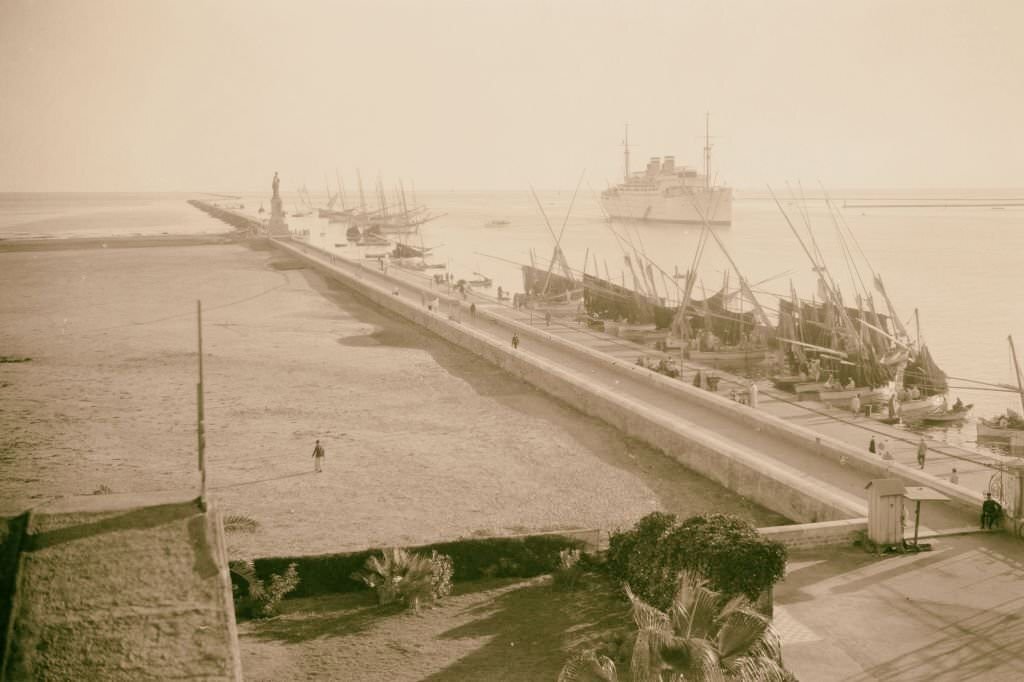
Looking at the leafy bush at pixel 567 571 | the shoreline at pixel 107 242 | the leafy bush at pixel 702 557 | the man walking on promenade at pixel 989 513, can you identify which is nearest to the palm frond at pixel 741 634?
the leafy bush at pixel 702 557

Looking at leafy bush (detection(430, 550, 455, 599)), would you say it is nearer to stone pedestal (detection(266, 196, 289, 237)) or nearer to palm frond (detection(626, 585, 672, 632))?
palm frond (detection(626, 585, 672, 632))

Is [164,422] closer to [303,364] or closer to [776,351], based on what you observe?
[303,364]

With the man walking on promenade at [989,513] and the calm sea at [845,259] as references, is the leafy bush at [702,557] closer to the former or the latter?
the man walking on promenade at [989,513]

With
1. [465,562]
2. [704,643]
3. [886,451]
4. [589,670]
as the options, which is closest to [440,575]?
[465,562]

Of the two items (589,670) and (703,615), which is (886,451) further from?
(589,670)

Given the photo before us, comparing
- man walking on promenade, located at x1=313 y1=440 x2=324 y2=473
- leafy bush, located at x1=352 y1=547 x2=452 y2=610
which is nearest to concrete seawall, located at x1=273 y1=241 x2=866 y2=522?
leafy bush, located at x1=352 y1=547 x2=452 y2=610

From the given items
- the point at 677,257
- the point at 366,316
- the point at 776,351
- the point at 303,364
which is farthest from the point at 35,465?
the point at 677,257
